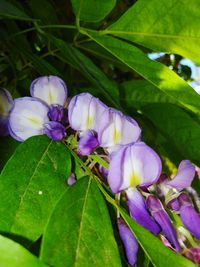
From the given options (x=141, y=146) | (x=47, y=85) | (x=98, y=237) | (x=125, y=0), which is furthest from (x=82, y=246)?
(x=125, y=0)

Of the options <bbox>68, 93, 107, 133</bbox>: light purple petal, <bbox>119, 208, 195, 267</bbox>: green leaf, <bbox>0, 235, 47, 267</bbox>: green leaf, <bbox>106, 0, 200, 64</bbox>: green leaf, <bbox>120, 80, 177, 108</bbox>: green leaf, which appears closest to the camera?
<bbox>0, 235, 47, 267</bbox>: green leaf

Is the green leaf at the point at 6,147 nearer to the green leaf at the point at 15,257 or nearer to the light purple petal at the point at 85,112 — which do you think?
the light purple petal at the point at 85,112

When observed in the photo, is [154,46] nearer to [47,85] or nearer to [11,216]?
[47,85]

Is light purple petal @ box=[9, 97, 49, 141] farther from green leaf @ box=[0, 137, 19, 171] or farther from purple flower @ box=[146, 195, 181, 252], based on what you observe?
purple flower @ box=[146, 195, 181, 252]

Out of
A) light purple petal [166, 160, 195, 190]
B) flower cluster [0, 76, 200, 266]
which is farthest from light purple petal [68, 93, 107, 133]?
light purple petal [166, 160, 195, 190]

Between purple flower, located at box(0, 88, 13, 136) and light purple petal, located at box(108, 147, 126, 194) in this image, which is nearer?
light purple petal, located at box(108, 147, 126, 194)

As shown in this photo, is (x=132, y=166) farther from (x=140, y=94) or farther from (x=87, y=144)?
(x=140, y=94)

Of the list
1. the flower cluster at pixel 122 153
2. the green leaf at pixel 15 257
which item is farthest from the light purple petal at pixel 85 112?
the green leaf at pixel 15 257
